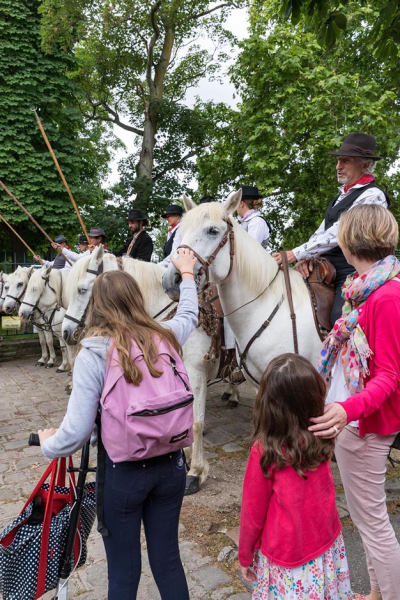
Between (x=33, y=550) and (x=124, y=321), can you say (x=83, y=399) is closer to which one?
(x=124, y=321)

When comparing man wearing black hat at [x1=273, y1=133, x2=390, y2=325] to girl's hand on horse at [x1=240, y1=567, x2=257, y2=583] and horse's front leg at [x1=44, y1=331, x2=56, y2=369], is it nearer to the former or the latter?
girl's hand on horse at [x1=240, y1=567, x2=257, y2=583]

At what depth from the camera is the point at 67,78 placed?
13984 mm

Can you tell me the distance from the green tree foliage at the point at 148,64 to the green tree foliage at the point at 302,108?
A: 2.21m

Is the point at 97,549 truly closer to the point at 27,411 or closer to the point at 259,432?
the point at 259,432

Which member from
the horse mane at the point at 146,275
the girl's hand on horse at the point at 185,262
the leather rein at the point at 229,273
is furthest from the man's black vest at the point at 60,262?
the girl's hand on horse at the point at 185,262

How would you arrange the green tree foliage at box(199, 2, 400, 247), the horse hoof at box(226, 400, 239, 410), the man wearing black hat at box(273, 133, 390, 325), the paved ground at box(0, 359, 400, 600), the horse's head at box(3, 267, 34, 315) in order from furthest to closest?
the green tree foliage at box(199, 2, 400, 247)
the horse's head at box(3, 267, 34, 315)
the horse hoof at box(226, 400, 239, 410)
the man wearing black hat at box(273, 133, 390, 325)
the paved ground at box(0, 359, 400, 600)

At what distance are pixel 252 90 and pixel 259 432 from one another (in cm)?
1212

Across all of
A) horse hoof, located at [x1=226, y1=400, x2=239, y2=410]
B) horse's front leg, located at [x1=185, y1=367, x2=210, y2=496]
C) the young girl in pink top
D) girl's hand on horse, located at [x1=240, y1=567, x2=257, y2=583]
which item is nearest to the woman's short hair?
the young girl in pink top

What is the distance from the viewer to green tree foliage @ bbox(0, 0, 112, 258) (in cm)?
1303

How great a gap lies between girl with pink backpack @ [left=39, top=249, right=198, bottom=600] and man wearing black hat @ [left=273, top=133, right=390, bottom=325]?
73.1 inches

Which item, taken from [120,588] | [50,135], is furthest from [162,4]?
[120,588]

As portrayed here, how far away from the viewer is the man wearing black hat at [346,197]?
3352 millimetres

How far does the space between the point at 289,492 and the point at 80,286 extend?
3265 millimetres

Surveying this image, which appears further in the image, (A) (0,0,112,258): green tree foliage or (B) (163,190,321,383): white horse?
(A) (0,0,112,258): green tree foliage
